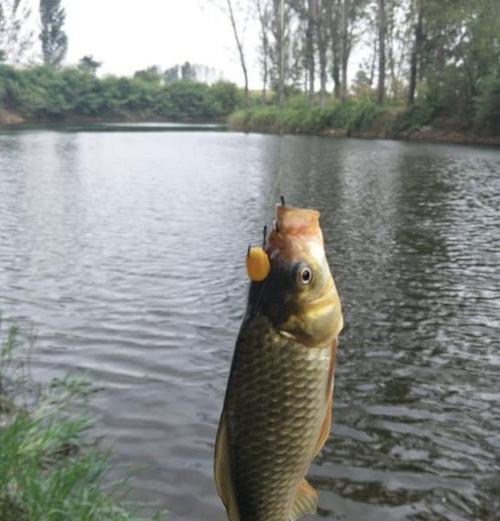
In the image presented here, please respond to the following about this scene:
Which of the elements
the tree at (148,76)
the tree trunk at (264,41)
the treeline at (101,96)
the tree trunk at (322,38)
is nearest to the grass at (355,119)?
the tree trunk at (322,38)

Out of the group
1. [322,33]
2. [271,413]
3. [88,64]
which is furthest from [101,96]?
[271,413]

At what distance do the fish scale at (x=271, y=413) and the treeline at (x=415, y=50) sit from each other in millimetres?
31463

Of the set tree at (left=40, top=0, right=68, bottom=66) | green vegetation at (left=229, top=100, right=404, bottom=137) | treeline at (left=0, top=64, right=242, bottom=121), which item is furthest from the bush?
treeline at (left=0, top=64, right=242, bottom=121)

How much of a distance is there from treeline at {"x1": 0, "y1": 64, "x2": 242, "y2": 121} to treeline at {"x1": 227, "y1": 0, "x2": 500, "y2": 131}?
32.9 m

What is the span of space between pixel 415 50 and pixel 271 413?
5206 centimetres

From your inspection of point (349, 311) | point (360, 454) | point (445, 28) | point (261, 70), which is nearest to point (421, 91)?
point (445, 28)

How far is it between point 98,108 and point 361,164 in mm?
75352

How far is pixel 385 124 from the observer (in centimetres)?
4725

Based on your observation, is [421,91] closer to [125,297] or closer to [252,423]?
[125,297]

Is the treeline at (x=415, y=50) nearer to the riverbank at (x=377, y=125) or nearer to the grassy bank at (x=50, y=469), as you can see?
the riverbank at (x=377, y=125)

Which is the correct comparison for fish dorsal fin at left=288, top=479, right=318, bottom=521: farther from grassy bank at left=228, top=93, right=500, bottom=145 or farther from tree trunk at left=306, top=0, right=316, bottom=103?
tree trunk at left=306, top=0, right=316, bottom=103

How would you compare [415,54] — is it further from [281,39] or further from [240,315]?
[281,39]

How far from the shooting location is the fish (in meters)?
1.42

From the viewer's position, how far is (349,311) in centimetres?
977
